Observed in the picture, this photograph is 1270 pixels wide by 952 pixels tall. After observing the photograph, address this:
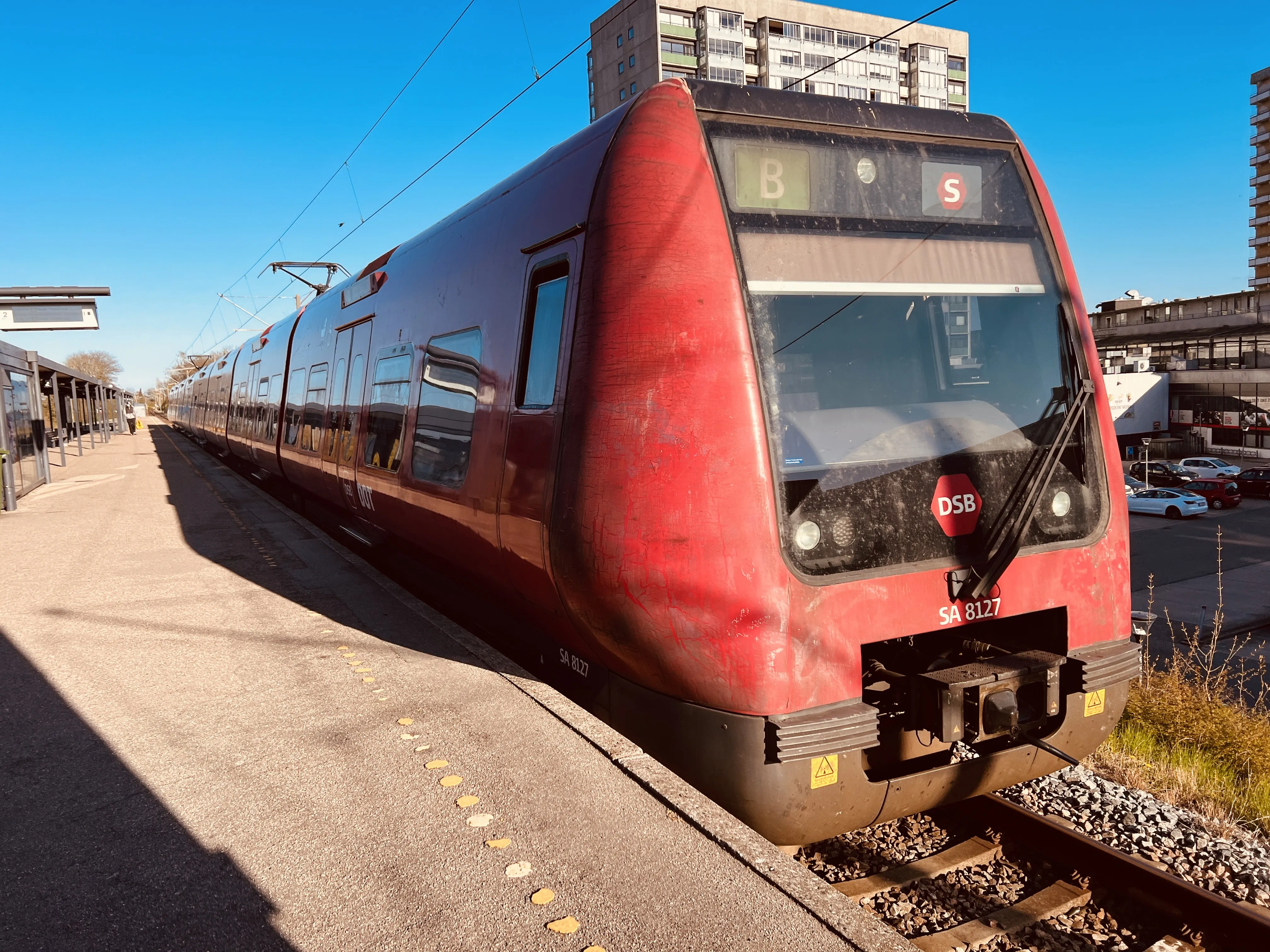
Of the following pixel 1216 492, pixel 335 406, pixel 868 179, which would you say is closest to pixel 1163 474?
pixel 1216 492

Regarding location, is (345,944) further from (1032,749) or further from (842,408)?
(1032,749)

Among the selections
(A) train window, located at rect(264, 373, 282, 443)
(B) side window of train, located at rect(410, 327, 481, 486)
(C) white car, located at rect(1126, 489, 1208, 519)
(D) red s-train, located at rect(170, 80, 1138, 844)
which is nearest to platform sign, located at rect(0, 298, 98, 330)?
(A) train window, located at rect(264, 373, 282, 443)

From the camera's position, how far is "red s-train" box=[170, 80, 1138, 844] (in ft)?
10.9

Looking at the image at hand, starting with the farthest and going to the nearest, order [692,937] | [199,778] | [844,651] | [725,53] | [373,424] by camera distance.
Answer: [725,53] < [373,424] < [199,778] < [844,651] < [692,937]

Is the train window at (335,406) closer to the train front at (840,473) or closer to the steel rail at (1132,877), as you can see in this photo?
the train front at (840,473)

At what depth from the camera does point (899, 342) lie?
12.4 feet

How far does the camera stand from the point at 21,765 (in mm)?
3867

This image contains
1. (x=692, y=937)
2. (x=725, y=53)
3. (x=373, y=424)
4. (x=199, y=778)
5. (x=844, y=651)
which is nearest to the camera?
(x=692, y=937)

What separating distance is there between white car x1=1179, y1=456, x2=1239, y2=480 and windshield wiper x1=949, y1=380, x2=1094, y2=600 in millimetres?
42507

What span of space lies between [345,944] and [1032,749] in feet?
9.55

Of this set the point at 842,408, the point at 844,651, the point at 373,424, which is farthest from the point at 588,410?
the point at 373,424

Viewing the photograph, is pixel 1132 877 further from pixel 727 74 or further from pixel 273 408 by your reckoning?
pixel 727 74

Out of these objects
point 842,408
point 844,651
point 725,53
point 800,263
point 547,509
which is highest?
point 725,53

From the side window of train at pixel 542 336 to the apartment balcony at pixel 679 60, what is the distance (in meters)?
65.4
